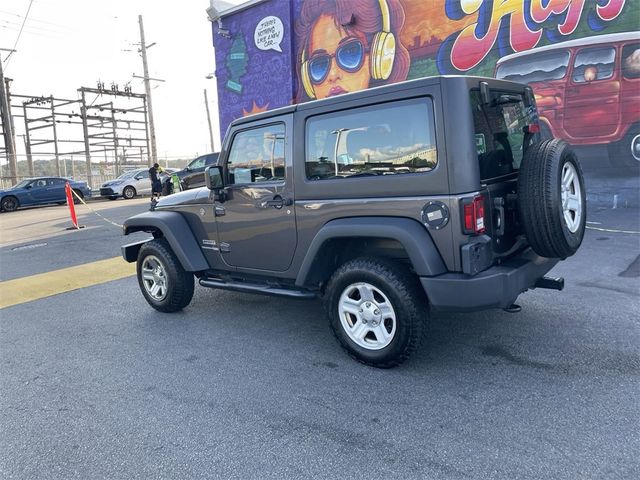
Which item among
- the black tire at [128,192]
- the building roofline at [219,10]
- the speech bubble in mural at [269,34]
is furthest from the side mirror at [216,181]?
the black tire at [128,192]

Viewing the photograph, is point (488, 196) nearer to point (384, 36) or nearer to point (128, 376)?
point (128, 376)

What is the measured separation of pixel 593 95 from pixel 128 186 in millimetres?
19800

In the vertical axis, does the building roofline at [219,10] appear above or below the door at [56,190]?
above

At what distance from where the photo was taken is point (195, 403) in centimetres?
322

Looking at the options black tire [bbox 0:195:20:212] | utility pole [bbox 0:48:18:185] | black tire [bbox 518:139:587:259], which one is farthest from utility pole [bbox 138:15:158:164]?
black tire [bbox 518:139:587:259]

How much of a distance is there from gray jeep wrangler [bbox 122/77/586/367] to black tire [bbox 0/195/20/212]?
19.0 metres

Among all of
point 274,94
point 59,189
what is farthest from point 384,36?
point 59,189

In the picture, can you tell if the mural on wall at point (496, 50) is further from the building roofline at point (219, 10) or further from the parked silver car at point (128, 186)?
the parked silver car at point (128, 186)

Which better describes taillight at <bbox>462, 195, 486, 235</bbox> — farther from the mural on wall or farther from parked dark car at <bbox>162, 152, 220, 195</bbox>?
parked dark car at <bbox>162, 152, 220, 195</bbox>

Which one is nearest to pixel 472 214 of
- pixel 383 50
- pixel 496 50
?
pixel 496 50

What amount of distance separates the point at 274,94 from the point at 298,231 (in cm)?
1329

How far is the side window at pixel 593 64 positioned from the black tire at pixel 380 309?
886cm

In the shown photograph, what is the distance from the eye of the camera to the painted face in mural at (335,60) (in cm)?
1371

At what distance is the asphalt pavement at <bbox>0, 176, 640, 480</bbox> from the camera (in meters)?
2.52
